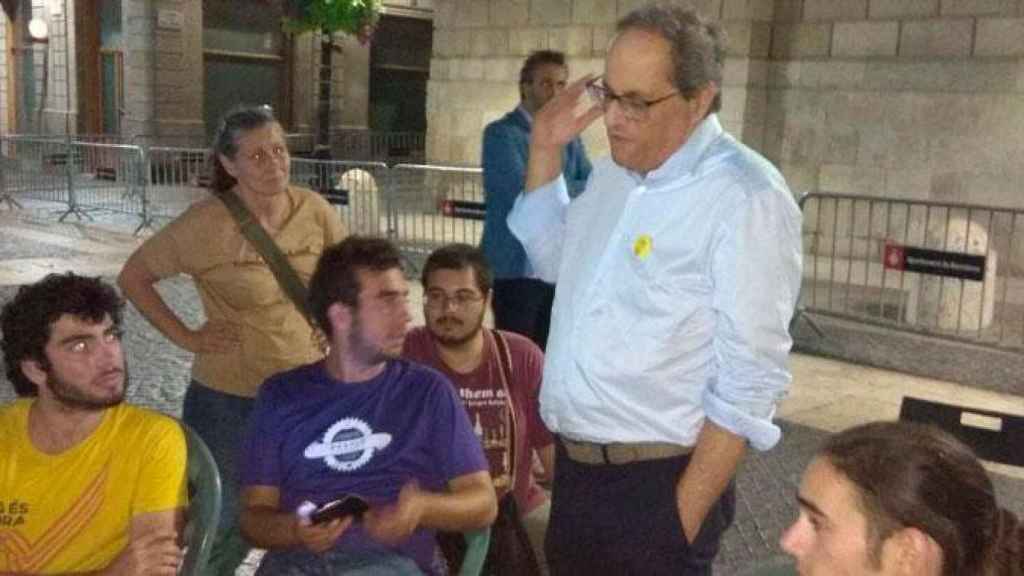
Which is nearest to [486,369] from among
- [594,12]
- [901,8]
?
[901,8]

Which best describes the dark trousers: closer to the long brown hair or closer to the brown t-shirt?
the long brown hair

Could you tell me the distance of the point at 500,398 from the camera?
11.4 ft

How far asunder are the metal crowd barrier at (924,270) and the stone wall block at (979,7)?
2.01 m

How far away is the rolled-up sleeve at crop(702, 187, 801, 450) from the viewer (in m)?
2.13

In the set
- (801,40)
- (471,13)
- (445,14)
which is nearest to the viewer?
(801,40)

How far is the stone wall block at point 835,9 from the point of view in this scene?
11836mm

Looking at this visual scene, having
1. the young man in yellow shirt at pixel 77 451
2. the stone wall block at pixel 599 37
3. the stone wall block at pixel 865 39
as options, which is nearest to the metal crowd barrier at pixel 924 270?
the stone wall block at pixel 865 39

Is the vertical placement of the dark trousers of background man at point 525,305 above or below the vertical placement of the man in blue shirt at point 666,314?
below

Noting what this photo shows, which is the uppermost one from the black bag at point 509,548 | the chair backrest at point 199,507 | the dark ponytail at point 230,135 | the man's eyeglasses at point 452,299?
the dark ponytail at point 230,135

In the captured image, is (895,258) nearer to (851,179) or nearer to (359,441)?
(851,179)

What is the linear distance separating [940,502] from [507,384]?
204 centimetres

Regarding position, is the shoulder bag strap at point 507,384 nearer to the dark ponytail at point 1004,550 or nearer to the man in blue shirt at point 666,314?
the man in blue shirt at point 666,314

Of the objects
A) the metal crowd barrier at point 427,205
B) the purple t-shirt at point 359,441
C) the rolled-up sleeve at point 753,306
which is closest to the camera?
the rolled-up sleeve at point 753,306

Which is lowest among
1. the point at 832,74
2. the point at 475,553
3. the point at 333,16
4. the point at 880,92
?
the point at 475,553
